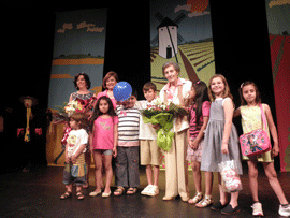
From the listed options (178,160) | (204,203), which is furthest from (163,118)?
(204,203)

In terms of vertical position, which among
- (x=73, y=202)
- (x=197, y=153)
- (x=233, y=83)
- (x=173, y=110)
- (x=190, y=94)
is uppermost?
(x=233, y=83)

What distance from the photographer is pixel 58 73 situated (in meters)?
6.42

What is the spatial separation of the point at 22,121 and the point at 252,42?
6337 millimetres

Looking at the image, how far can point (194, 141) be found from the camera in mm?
2906

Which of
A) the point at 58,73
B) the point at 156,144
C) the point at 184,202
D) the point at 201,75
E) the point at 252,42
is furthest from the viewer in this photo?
the point at 58,73

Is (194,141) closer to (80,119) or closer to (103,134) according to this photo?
(103,134)

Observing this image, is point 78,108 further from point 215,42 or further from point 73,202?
point 215,42

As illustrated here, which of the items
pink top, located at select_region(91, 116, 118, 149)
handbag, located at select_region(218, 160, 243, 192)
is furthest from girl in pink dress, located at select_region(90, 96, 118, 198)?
handbag, located at select_region(218, 160, 243, 192)

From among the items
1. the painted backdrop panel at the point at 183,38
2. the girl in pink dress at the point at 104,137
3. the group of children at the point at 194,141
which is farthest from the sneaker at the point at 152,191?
the painted backdrop panel at the point at 183,38

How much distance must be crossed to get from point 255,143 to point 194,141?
2.39 feet

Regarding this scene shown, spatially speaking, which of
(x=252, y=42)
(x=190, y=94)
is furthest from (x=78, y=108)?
(x=252, y=42)

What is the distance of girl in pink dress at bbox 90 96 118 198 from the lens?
333cm

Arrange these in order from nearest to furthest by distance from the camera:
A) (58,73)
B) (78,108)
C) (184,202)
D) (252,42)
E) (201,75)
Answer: (184,202), (78,108), (201,75), (252,42), (58,73)

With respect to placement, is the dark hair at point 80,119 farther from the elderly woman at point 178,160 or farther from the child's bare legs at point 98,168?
the elderly woman at point 178,160
